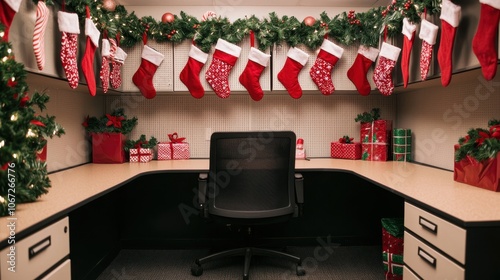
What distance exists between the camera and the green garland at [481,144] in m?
1.62

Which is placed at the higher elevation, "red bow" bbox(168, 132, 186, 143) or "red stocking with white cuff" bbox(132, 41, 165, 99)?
"red stocking with white cuff" bbox(132, 41, 165, 99)

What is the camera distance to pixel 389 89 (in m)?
2.53

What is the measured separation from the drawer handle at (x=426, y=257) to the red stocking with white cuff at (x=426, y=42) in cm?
103

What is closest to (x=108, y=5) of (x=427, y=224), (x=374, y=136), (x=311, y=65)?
(x=311, y=65)

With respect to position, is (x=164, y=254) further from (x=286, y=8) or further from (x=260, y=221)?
(x=286, y=8)

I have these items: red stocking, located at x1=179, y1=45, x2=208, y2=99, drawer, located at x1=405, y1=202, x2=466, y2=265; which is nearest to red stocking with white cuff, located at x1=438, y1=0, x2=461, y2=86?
drawer, located at x1=405, y1=202, x2=466, y2=265

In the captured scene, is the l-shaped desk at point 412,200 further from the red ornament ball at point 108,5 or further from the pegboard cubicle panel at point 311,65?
the red ornament ball at point 108,5

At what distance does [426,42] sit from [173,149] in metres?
2.06

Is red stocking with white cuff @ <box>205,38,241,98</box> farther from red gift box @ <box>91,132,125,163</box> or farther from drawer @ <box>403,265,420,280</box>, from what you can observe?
drawer @ <box>403,265,420,280</box>

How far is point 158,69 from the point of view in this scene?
2717 mm

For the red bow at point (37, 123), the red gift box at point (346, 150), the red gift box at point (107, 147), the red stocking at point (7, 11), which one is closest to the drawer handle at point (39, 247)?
the red bow at point (37, 123)

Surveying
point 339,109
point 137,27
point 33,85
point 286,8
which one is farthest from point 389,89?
point 33,85

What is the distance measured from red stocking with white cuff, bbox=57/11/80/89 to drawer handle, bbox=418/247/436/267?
1.95 meters

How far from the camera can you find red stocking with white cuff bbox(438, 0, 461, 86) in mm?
1688
